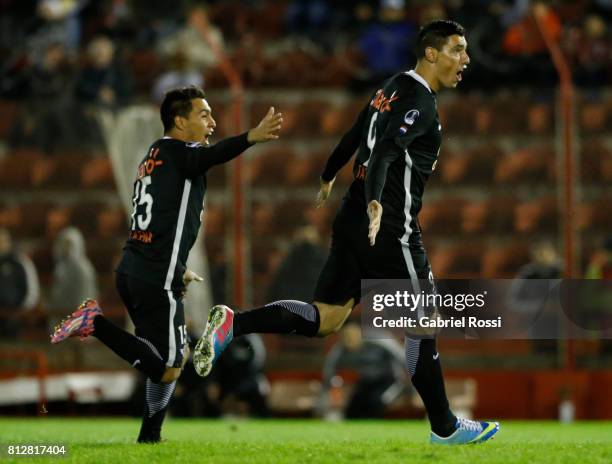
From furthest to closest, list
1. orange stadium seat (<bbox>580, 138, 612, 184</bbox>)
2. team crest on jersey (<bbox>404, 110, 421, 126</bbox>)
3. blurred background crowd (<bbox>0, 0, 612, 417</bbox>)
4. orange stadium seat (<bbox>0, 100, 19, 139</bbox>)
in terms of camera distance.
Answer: orange stadium seat (<bbox>0, 100, 19, 139</bbox>), orange stadium seat (<bbox>580, 138, 612, 184</bbox>), blurred background crowd (<bbox>0, 0, 612, 417</bbox>), team crest on jersey (<bbox>404, 110, 421, 126</bbox>)

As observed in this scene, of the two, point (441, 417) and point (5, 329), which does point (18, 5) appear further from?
point (441, 417)

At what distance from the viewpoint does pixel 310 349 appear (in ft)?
48.1

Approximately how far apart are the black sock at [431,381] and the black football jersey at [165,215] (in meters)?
1.46

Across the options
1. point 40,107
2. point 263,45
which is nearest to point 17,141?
point 40,107

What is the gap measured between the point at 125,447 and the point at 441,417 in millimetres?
1819

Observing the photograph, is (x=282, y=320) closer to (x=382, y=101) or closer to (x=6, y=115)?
(x=382, y=101)

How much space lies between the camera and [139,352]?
7.46m

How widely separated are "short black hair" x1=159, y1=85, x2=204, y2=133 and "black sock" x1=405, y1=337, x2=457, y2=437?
1.95 metres

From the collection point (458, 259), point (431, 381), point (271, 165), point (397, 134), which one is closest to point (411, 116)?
point (397, 134)

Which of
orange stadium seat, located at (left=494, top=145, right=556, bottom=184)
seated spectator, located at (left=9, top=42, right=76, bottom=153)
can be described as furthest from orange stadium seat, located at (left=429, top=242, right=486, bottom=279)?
seated spectator, located at (left=9, top=42, right=76, bottom=153)

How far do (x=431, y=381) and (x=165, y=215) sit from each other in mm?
1823

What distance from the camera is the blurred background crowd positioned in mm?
14422

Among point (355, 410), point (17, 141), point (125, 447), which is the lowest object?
point (355, 410)

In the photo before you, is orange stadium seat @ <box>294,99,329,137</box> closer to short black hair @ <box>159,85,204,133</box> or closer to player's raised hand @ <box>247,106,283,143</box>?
short black hair @ <box>159,85,204,133</box>
